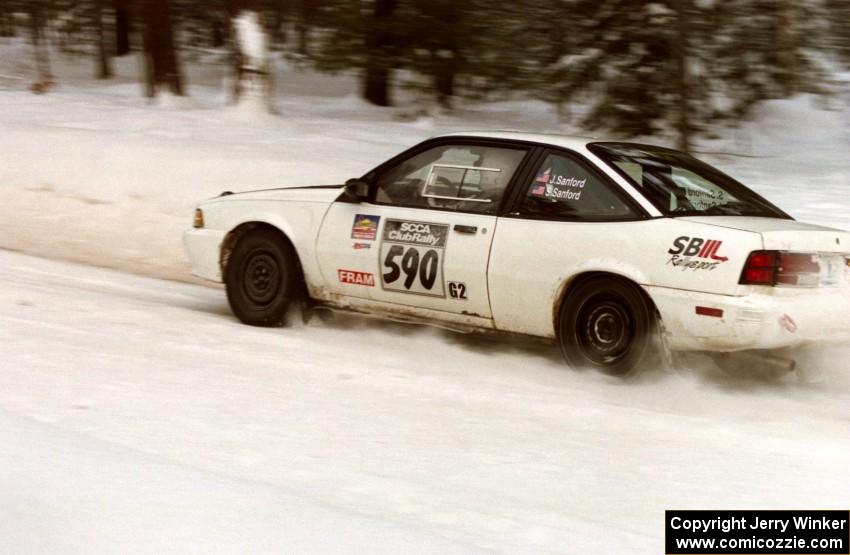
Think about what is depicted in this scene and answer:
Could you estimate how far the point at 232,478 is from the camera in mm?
4340

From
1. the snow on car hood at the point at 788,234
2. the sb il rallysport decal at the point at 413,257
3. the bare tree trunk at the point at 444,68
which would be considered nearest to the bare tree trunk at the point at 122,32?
the bare tree trunk at the point at 444,68

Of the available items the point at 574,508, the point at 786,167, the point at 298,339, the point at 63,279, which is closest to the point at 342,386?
the point at 298,339

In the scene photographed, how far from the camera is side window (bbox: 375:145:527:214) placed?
23.2 feet

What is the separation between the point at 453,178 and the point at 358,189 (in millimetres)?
668

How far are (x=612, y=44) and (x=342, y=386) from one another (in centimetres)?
1139

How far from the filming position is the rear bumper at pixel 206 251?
8188 millimetres

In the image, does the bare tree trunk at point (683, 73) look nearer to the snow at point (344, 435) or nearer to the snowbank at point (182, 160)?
the snowbank at point (182, 160)

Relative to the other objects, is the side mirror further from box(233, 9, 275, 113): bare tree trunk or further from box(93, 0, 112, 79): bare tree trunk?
box(93, 0, 112, 79): bare tree trunk

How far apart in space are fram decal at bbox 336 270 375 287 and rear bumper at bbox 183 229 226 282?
108 cm

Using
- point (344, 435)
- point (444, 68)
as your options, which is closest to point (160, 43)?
point (444, 68)

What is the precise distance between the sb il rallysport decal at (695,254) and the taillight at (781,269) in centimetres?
15

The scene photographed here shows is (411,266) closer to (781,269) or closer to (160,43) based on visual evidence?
(781,269)

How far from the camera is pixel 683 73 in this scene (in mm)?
14406

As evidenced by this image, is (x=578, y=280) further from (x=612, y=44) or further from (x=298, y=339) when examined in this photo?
(x=612, y=44)
